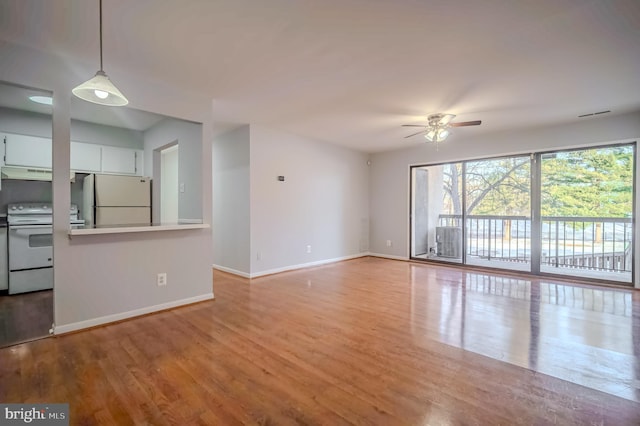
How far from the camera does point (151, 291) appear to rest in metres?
3.06

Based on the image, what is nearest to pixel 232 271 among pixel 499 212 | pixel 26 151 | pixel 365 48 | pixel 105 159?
pixel 105 159

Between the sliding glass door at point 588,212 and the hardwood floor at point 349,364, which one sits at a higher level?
the sliding glass door at point 588,212

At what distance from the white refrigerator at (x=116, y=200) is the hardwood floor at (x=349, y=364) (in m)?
1.76

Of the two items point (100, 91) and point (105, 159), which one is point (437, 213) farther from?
point (105, 159)

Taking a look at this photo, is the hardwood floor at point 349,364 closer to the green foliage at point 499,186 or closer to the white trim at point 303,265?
the white trim at point 303,265

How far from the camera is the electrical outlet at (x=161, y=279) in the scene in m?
3.11

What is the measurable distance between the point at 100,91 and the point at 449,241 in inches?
242

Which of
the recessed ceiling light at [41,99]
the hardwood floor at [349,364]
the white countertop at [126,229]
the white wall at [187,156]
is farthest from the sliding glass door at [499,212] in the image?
the recessed ceiling light at [41,99]

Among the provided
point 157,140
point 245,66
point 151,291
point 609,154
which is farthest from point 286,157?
point 609,154

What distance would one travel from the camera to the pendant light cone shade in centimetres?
179

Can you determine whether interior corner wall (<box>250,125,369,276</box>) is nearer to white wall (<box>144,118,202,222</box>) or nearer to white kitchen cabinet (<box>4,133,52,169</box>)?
white wall (<box>144,118,202,222</box>)

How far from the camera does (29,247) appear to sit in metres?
3.69

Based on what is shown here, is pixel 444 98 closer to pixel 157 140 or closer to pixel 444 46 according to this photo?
pixel 444 46

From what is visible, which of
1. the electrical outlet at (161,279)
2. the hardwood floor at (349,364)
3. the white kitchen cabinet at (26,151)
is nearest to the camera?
the hardwood floor at (349,364)
